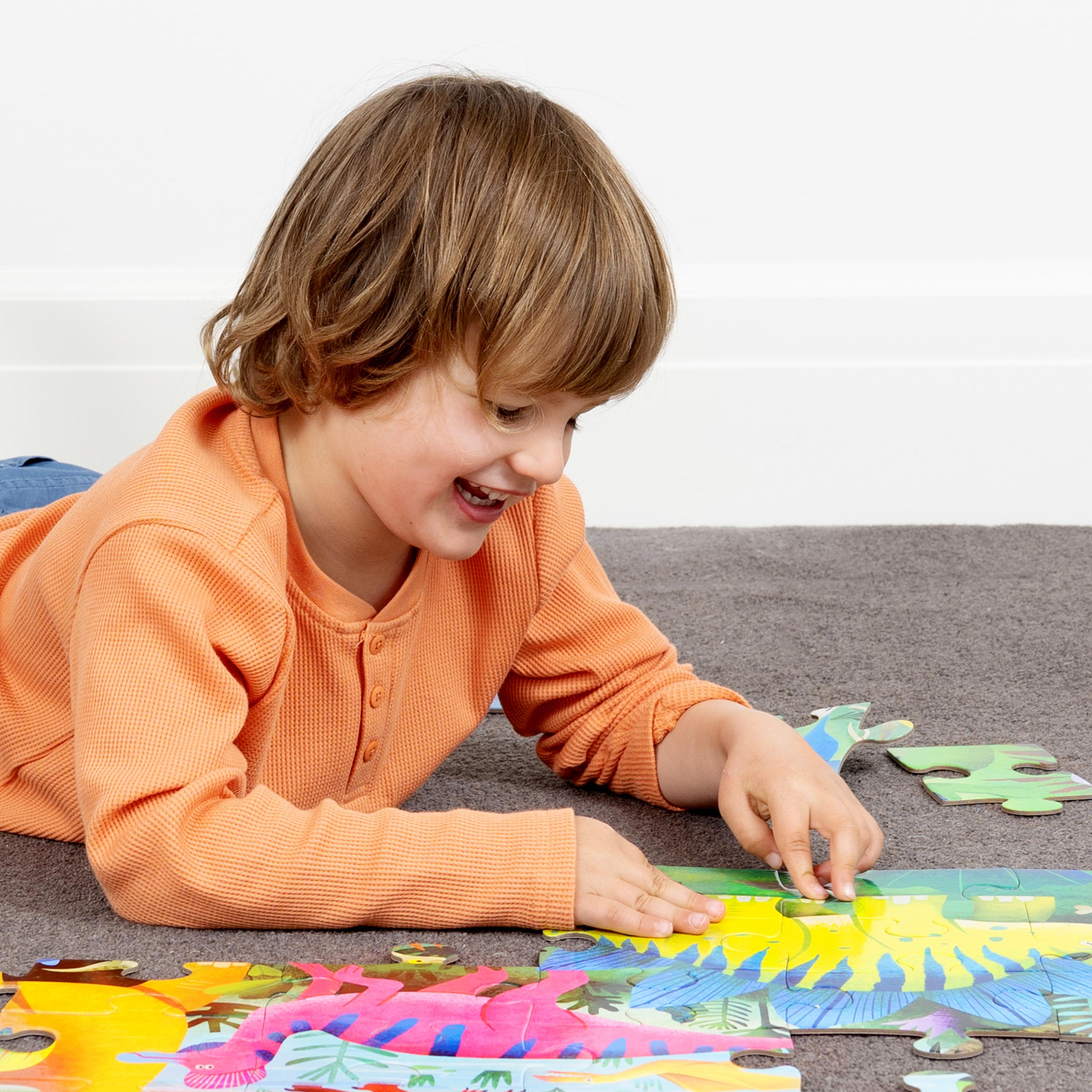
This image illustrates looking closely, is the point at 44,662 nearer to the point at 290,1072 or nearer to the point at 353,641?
the point at 353,641

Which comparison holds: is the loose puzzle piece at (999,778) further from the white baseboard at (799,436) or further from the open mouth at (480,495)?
the white baseboard at (799,436)

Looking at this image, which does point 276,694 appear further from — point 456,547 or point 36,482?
point 36,482

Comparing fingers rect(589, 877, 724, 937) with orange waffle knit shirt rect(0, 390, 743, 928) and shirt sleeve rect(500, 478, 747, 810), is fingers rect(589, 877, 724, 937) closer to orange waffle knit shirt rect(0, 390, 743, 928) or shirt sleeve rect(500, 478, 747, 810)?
orange waffle knit shirt rect(0, 390, 743, 928)

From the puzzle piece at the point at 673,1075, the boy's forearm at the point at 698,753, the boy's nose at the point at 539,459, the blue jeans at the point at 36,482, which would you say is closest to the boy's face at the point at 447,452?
the boy's nose at the point at 539,459

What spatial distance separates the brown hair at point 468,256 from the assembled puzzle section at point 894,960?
318 mm

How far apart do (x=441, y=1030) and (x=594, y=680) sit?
40 cm

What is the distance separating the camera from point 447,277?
77 cm

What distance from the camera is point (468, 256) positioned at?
2.55 feet

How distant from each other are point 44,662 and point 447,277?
1.29 feet

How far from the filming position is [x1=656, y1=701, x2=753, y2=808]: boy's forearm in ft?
3.04

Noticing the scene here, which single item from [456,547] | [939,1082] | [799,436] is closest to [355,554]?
[456,547]

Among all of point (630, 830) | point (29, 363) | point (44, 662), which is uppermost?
point (29, 363)

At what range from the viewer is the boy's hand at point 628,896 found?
76 centimetres

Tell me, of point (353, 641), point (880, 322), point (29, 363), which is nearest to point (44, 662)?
point (353, 641)
